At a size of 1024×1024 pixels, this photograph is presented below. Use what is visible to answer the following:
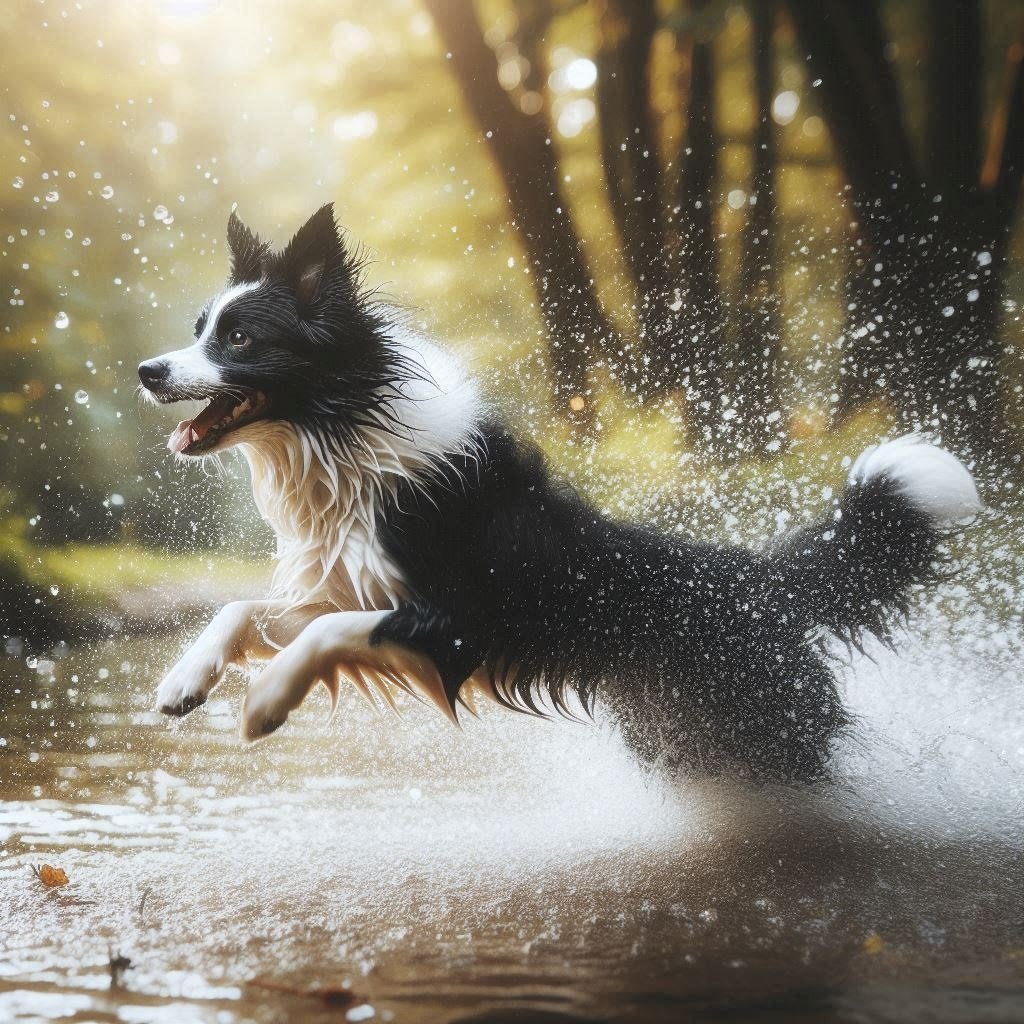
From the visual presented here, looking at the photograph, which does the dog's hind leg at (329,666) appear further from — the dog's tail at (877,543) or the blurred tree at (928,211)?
the blurred tree at (928,211)

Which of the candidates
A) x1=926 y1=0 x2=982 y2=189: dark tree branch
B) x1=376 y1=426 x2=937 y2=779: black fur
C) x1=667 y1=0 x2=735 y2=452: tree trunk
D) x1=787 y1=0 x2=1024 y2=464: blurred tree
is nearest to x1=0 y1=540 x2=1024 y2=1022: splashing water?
x1=376 y1=426 x2=937 y2=779: black fur

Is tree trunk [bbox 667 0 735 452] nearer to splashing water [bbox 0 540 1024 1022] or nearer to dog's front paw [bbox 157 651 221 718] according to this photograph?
splashing water [bbox 0 540 1024 1022]

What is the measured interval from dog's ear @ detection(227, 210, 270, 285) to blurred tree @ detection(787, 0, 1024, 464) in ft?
7.93

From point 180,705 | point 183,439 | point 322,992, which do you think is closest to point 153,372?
point 183,439

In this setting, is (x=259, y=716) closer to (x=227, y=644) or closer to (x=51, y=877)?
(x=227, y=644)

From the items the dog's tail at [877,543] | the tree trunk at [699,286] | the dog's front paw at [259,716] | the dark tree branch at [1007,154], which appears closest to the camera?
the dog's front paw at [259,716]

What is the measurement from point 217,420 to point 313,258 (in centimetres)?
46

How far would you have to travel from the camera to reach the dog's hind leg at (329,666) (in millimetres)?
1696

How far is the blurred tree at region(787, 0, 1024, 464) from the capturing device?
3258 mm

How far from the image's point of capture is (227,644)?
6.15 feet

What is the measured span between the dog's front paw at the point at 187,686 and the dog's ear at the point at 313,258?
2.92ft

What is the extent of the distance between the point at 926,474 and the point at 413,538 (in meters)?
1.25

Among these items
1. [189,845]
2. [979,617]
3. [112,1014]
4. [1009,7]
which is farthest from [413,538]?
[1009,7]

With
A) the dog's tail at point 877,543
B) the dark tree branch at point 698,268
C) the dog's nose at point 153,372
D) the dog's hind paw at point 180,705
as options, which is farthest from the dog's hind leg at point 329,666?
the dark tree branch at point 698,268
